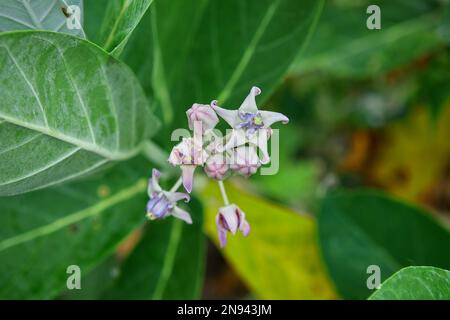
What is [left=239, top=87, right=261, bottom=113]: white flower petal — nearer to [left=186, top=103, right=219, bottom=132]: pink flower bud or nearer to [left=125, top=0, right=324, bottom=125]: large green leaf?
[left=186, top=103, right=219, bottom=132]: pink flower bud

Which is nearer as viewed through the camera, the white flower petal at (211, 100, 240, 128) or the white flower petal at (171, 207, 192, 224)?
the white flower petal at (211, 100, 240, 128)

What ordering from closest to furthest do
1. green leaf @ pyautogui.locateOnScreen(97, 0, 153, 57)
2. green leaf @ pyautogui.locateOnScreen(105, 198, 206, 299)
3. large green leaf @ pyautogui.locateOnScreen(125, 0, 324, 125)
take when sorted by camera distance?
green leaf @ pyautogui.locateOnScreen(97, 0, 153, 57), large green leaf @ pyautogui.locateOnScreen(125, 0, 324, 125), green leaf @ pyautogui.locateOnScreen(105, 198, 206, 299)

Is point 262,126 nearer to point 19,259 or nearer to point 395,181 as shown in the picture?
point 19,259

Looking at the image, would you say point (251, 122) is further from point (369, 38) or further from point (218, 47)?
point (369, 38)

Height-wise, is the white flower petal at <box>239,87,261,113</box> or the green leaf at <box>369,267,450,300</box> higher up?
the white flower petal at <box>239,87,261,113</box>

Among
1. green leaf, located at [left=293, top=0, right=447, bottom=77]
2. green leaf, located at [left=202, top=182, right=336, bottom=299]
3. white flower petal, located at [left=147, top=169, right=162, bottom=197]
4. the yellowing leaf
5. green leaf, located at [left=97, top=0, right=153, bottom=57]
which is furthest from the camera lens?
the yellowing leaf

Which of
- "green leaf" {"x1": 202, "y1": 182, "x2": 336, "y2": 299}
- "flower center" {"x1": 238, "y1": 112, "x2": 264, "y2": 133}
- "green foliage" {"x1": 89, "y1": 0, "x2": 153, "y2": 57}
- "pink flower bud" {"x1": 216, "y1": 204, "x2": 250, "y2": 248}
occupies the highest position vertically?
"green foliage" {"x1": 89, "y1": 0, "x2": 153, "y2": 57}

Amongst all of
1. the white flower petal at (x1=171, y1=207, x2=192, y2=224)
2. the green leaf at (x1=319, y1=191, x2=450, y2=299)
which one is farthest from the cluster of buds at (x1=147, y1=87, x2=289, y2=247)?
the green leaf at (x1=319, y1=191, x2=450, y2=299)

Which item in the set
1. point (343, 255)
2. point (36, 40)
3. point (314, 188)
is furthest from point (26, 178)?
point (314, 188)
